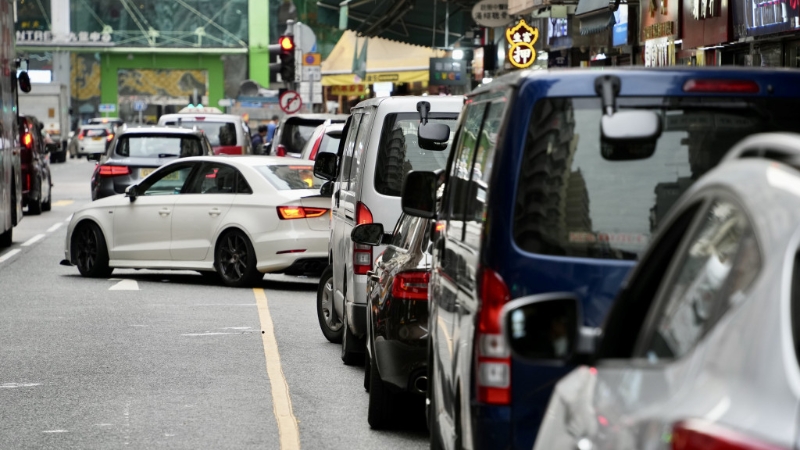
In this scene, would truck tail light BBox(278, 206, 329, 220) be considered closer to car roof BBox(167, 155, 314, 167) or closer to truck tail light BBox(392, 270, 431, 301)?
car roof BBox(167, 155, 314, 167)

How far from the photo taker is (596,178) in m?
5.02

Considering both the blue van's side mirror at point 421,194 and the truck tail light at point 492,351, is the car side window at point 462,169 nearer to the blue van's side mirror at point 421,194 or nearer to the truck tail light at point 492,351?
the blue van's side mirror at point 421,194

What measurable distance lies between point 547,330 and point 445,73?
30.2 meters

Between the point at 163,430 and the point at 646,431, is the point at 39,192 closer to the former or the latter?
the point at 163,430

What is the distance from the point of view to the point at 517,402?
16.1ft

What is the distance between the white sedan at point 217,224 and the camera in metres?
16.1

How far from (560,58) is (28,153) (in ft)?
34.9

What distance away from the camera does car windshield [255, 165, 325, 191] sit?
16656mm

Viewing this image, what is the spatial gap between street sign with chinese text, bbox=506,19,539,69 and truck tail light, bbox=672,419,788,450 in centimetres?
2299

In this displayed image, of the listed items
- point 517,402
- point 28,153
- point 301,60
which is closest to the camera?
point 517,402

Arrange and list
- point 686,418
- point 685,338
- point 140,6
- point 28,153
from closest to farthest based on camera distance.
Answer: point 686,418 → point 685,338 → point 28,153 → point 140,6

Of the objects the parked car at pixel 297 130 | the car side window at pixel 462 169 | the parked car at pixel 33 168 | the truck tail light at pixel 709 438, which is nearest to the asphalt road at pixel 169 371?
the car side window at pixel 462 169

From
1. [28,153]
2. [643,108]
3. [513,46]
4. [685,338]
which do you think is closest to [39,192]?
[28,153]

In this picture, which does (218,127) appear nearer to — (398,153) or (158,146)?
(158,146)
